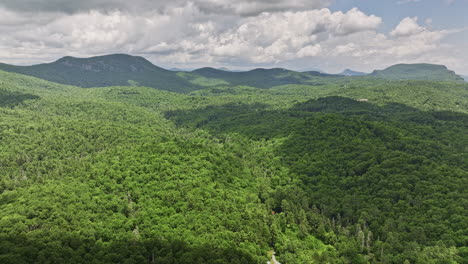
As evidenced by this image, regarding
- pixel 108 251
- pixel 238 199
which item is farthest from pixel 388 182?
pixel 108 251

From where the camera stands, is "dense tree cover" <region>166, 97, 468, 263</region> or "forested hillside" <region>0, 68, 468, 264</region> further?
"dense tree cover" <region>166, 97, 468, 263</region>

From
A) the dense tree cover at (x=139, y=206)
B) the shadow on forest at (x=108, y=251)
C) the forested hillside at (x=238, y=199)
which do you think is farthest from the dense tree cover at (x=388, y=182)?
the shadow on forest at (x=108, y=251)

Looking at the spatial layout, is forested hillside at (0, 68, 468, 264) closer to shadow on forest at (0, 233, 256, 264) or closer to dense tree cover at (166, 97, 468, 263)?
shadow on forest at (0, 233, 256, 264)

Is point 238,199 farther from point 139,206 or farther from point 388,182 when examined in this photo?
point 388,182

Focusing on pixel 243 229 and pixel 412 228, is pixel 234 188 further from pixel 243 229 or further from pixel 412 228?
pixel 412 228

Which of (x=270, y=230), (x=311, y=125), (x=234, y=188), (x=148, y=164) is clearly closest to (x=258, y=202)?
(x=234, y=188)

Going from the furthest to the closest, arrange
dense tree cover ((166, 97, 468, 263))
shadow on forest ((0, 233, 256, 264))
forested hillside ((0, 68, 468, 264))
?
1. dense tree cover ((166, 97, 468, 263))
2. forested hillside ((0, 68, 468, 264))
3. shadow on forest ((0, 233, 256, 264))

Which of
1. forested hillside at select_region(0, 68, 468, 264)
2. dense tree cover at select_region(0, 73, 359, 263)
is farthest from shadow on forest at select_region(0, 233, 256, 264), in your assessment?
forested hillside at select_region(0, 68, 468, 264)

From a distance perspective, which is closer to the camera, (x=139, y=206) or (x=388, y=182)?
(x=139, y=206)
